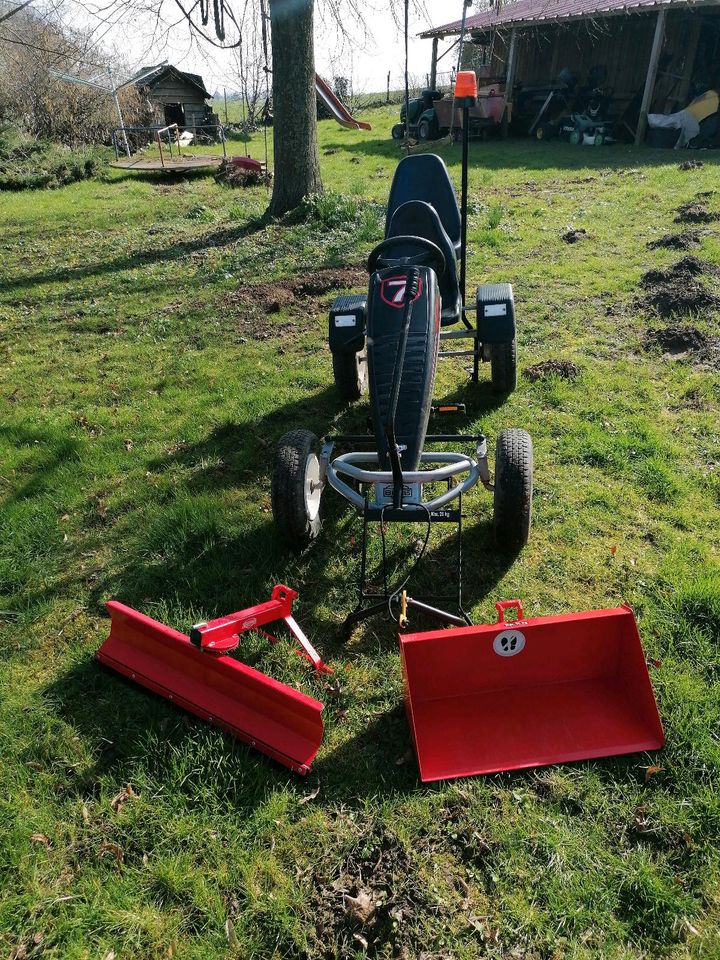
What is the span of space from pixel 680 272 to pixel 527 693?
18.6 ft

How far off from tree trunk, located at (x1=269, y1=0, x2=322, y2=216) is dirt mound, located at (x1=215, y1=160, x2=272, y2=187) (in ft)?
15.1

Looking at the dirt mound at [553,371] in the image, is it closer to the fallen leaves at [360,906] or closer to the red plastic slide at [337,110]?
the fallen leaves at [360,906]

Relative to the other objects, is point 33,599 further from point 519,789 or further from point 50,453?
point 519,789

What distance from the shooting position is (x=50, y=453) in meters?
4.82

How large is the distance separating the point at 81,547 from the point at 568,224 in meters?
8.00

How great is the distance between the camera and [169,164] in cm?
1623

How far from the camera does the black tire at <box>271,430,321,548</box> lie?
11.3 ft

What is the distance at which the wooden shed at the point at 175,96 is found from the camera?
25.6 metres

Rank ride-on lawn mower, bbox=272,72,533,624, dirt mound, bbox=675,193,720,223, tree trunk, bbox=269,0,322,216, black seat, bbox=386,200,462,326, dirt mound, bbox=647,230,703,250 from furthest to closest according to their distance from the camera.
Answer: dirt mound, bbox=675,193,720,223 < tree trunk, bbox=269,0,322,216 < dirt mound, bbox=647,230,703,250 < black seat, bbox=386,200,462,326 < ride-on lawn mower, bbox=272,72,533,624

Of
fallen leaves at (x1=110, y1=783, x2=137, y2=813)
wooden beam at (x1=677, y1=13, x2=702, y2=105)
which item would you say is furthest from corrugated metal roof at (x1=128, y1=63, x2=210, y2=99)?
fallen leaves at (x1=110, y1=783, x2=137, y2=813)

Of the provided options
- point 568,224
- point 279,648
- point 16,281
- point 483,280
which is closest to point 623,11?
point 568,224

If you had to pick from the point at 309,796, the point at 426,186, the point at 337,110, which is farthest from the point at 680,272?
the point at 337,110

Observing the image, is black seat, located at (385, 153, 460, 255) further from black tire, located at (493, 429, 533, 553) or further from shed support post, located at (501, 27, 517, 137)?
shed support post, located at (501, 27, 517, 137)

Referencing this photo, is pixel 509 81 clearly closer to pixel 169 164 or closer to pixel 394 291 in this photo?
pixel 169 164
